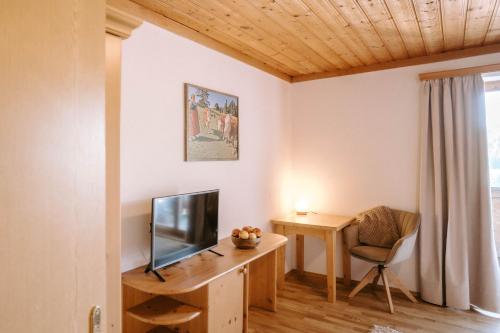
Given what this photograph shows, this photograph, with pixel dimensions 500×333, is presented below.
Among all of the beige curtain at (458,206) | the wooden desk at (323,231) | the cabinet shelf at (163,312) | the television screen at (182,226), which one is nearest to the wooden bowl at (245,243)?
the television screen at (182,226)

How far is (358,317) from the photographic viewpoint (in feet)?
9.71

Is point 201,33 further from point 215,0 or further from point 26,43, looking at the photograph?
point 26,43

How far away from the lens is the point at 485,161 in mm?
3037

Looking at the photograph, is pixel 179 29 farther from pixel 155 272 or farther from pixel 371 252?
pixel 371 252

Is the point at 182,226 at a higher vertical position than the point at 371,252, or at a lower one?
higher

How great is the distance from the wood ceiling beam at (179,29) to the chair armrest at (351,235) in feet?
6.26

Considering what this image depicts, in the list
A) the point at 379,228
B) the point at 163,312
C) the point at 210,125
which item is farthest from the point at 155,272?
the point at 379,228

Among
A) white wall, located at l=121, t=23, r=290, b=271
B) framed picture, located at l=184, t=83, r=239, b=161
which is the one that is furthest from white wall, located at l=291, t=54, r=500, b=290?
framed picture, located at l=184, t=83, r=239, b=161

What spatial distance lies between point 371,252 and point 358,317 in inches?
24.2

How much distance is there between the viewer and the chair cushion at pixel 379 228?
3412mm

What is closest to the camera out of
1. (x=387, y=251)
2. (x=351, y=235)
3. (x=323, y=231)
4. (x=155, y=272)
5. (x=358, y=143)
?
(x=155, y=272)

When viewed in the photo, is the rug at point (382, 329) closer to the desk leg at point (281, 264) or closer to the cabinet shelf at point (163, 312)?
the desk leg at point (281, 264)

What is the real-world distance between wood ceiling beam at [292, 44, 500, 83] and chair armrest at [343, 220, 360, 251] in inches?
67.0

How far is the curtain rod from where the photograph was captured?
302 cm
